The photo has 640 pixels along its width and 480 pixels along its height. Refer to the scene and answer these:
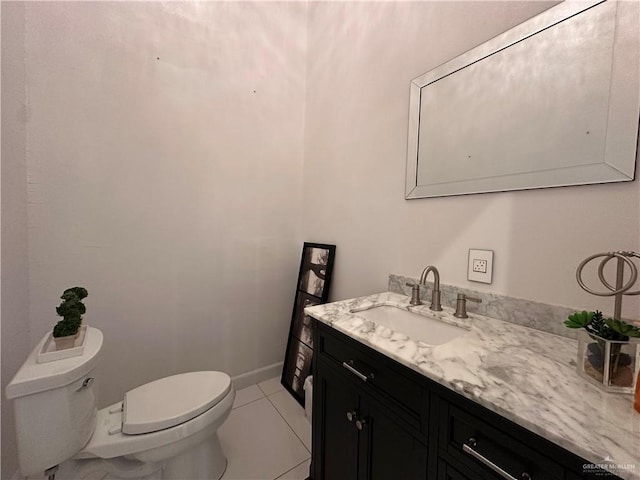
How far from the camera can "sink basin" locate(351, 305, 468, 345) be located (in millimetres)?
965

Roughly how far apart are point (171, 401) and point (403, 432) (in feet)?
3.27

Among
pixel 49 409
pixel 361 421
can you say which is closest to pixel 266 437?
pixel 361 421

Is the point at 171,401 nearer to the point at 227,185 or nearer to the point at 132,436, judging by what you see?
the point at 132,436

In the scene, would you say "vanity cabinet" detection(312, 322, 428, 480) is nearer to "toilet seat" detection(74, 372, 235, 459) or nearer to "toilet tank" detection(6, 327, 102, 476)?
"toilet seat" detection(74, 372, 235, 459)

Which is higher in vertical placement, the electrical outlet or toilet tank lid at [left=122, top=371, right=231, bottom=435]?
the electrical outlet

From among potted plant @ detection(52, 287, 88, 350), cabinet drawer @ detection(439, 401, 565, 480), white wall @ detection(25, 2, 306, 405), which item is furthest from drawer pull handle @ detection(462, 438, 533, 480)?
white wall @ detection(25, 2, 306, 405)

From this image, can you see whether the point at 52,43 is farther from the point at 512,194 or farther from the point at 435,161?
the point at 512,194

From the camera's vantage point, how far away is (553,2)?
33.1 inches

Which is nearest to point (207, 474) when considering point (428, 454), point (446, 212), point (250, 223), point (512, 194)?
point (428, 454)

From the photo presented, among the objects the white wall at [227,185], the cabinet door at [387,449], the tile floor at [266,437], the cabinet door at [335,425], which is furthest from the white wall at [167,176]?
the cabinet door at [387,449]

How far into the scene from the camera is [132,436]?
3.13 feet

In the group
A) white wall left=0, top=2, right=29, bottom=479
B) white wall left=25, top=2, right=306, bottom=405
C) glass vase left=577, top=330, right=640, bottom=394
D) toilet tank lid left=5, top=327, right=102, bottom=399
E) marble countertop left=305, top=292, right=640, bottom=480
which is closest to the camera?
marble countertop left=305, top=292, right=640, bottom=480

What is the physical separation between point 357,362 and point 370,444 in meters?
0.25

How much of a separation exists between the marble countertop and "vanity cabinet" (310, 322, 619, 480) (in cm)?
4
